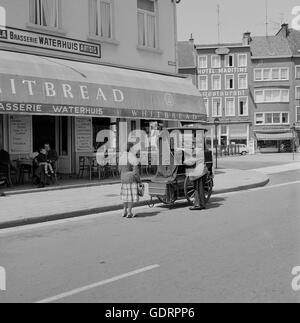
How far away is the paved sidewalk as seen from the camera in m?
10.9

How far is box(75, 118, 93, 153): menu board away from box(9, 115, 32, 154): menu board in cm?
212

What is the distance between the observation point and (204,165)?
41.1 feet

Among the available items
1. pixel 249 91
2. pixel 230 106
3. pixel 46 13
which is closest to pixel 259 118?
pixel 249 91

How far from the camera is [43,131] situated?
18.1m

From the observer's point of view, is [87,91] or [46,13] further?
[46,13]

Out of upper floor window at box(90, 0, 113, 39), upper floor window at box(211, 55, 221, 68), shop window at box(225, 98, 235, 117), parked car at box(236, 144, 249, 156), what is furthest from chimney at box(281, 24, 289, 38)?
upper floor window at box(90, 0, 113, 39)

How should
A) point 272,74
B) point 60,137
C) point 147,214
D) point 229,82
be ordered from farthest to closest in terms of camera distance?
point 272,74 < point 229,82 < point 60,137 < point 147,214

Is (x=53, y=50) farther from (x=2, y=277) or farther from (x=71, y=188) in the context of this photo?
(x=2, y=277)

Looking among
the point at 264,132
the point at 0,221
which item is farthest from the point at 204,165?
the point at 264,132

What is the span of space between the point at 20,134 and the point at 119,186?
373 cm

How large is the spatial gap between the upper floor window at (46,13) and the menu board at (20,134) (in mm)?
3181

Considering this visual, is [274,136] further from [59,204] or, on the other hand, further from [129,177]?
[129,177]

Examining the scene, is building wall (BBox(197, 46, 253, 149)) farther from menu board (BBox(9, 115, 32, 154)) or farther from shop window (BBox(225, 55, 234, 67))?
menu board (BBox(9, 115, 32, 154))
